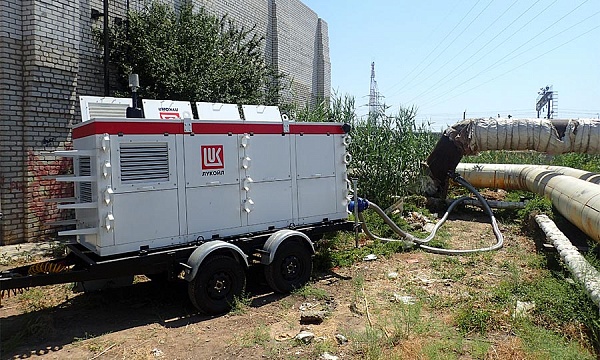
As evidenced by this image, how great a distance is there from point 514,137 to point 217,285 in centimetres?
852

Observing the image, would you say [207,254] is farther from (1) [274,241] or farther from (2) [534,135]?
(2) [534,135]

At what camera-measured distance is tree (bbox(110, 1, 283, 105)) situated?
977 cm

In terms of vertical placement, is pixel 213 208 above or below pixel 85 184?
below

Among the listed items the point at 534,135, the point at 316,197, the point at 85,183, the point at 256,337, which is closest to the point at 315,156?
the point at 316,197

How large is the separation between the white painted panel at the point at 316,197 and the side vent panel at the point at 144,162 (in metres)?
2.08

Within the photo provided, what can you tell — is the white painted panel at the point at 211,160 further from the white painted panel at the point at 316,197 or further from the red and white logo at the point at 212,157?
the white painted panel at the point at 316,197

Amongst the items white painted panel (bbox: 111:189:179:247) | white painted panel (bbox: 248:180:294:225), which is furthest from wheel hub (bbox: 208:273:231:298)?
white painted panel (bbox: 248:180:294:225)

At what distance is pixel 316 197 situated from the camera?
6789 mm

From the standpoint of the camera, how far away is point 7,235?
27.1 ft

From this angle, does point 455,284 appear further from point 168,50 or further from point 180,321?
point 168,50

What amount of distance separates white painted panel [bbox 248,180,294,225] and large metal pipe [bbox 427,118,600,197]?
668 cm

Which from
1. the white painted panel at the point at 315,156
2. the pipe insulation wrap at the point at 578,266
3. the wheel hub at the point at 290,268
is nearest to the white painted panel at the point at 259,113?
the white painted panel at the point at 315,156

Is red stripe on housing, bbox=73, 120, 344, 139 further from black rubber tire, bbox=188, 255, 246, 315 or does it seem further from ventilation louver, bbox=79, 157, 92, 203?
black rubber tire, bbox=188, 255, 246, 315

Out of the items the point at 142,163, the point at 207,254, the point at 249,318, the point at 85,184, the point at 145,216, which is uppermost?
the point at 142,163
